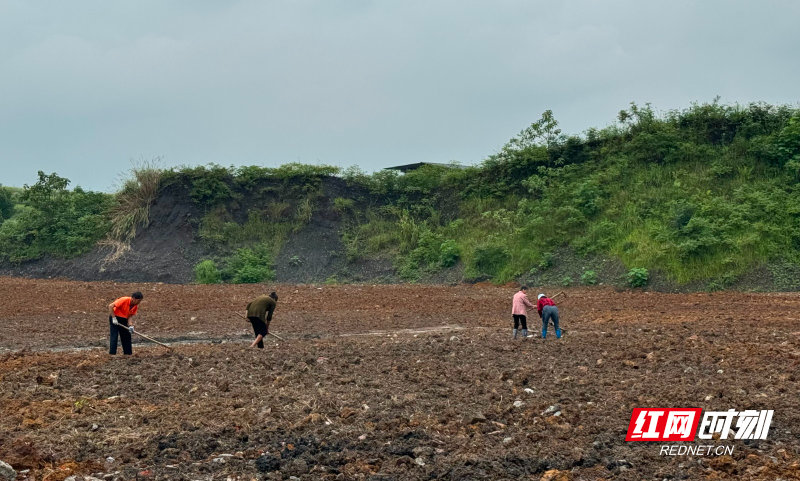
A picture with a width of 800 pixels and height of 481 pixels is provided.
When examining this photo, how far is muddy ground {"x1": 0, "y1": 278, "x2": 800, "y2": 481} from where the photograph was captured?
Result: 6.98 meters

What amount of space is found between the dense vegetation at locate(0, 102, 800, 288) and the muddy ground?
969 centimetres

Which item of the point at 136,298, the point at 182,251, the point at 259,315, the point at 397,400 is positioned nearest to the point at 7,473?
the point at 397,400

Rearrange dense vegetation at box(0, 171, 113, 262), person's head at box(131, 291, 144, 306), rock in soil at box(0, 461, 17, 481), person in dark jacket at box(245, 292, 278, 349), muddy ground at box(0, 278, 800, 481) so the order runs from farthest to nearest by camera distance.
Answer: dense vegetation at box(0, 171, 113, 262)
person in dark jacket at box(245, 292, 278, 349)
person's head at box(131, 291, 144, 306)
muddy ground at box(0, 278, 800, 481)
rock in soil at box(0, 461, 17, 481)

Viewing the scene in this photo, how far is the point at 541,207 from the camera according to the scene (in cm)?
3306

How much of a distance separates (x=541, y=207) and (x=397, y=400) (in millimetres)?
24715

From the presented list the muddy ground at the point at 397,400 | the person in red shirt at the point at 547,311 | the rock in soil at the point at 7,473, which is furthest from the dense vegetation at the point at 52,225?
the rock in soil at the point at 7,473

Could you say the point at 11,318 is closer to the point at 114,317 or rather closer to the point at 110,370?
the point at 114,317

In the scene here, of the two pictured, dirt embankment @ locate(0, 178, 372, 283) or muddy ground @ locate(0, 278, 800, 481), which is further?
dirt embankment @ locate(0, 178, 372, 283)

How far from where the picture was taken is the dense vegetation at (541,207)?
2722 centimetres

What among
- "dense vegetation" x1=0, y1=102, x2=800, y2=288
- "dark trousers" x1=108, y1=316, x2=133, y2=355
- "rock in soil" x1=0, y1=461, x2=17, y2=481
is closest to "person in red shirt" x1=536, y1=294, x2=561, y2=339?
"dark trousers" x1=108, y1=316, x2=133, y2=355

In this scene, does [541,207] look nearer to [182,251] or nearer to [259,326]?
[182,251]

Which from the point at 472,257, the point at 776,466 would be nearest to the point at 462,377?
the point at 776,466

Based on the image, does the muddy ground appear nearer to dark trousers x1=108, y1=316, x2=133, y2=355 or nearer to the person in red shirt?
dark trousers x1=108, y1=316, x2=133, y2=355

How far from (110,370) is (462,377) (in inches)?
222
